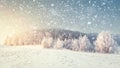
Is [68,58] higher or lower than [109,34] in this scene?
lower

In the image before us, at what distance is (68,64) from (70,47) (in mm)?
3886

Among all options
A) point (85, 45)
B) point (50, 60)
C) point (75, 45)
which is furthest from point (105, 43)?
point (50, 60)

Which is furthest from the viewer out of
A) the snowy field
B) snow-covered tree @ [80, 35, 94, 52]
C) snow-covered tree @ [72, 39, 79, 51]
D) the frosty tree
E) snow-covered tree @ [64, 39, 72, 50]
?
snow-covered tree @ [64, 39, 72, 50]

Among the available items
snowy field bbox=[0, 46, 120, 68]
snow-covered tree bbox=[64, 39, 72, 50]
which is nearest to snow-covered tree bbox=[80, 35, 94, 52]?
snow-covered tree bbox=[64, 39, 72, 50]

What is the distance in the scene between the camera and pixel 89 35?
14953 mm

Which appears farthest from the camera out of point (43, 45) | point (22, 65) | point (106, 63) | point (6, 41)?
point (6, 41)

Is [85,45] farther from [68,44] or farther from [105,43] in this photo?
[105,43]

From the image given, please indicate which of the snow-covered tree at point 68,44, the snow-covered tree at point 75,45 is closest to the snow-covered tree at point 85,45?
the snow-covered tree at point 75,45

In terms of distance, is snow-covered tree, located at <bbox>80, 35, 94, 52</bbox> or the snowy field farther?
snow-covered tree, located at <bbox>80, 35, 94, 52</bbox>

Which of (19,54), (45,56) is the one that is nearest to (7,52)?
(19,54)

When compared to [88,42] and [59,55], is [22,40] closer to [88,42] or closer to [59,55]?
[88,42]

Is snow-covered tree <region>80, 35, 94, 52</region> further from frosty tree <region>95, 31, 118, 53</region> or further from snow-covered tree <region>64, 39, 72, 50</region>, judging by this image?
snow-covered tree <region>64, 39, 72, 50</region>

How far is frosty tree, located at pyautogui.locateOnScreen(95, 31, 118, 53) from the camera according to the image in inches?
487

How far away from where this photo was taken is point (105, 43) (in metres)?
12.6
